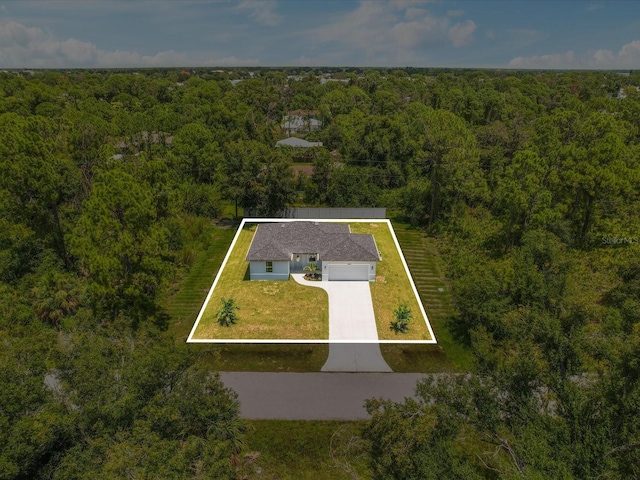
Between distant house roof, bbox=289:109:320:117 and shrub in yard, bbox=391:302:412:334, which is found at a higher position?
distant house roof, bbox=289:109:320:117

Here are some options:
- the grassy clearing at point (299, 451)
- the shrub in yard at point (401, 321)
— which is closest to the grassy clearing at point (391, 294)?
the shrub in yard at point (401, 321)

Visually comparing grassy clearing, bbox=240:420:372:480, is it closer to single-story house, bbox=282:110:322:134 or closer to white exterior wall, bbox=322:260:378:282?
white exterior wall, bbox=322:260:378:282

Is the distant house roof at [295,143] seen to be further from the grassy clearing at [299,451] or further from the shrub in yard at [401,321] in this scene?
the grassy clearing at [299,451]

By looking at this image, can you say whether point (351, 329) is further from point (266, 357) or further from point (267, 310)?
point (267, 310)

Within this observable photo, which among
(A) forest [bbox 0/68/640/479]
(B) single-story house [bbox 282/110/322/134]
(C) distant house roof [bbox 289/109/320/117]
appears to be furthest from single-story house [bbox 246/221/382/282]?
(C) distant house roof [bbox 289/109/320/117]

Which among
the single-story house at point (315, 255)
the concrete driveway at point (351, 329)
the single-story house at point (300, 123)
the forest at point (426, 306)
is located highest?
the single-story house at point (300, 123)

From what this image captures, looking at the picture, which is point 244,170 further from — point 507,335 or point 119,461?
point 119,461
